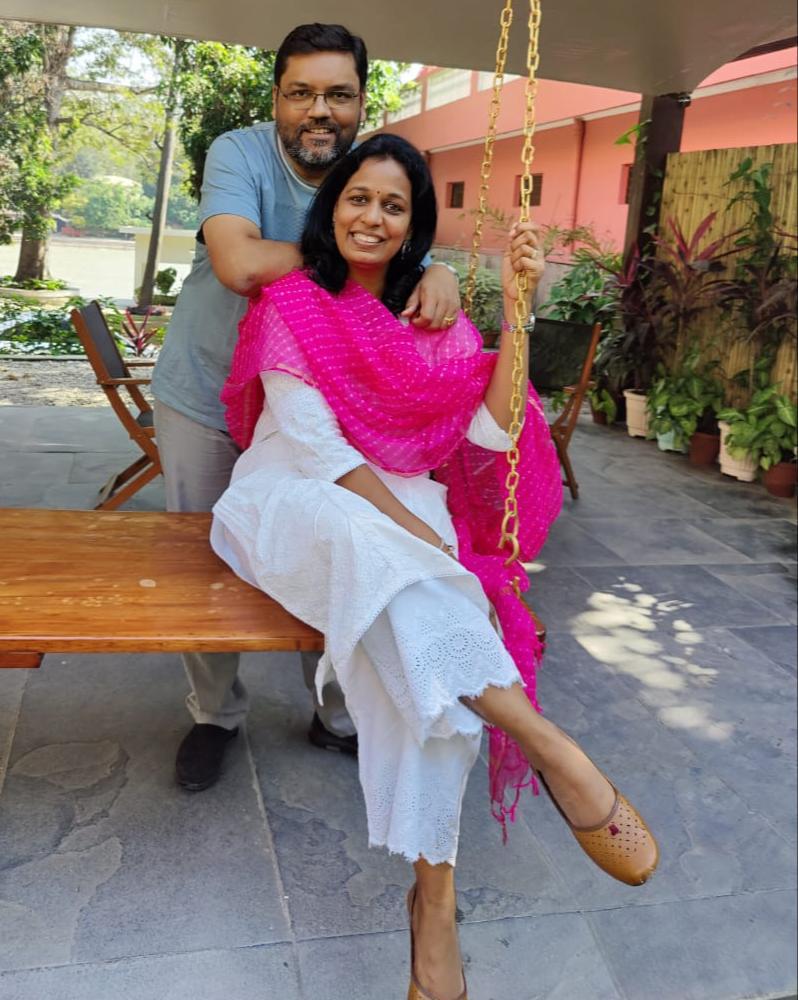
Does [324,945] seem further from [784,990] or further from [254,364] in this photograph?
[254,364]

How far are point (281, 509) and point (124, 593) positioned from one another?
42 cm

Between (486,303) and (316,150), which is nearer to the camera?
(316,150)

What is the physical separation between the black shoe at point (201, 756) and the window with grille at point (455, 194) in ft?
49.8

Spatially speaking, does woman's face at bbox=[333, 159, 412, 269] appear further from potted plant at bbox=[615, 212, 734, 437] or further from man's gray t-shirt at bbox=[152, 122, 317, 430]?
potted plant at bbox=[615, 212, 734, 437]

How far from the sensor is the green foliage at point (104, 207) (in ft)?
24.4

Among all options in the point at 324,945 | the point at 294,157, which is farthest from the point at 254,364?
the point at 324,945

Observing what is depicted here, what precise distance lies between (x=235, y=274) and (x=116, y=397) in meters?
2.60

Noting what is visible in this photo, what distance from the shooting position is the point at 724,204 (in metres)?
7.03

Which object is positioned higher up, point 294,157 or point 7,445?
point 294,157

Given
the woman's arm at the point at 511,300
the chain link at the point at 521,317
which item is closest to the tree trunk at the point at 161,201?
the woman's arm at the point at 511,300

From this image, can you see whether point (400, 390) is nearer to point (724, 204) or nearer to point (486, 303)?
point (724, 204)

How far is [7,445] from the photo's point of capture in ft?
18.5

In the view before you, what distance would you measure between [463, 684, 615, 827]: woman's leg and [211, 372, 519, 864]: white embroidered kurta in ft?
0.11

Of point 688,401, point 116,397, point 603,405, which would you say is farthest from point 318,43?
point 603,405
